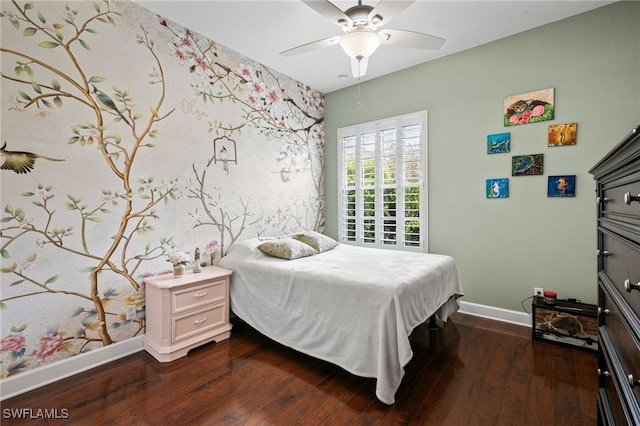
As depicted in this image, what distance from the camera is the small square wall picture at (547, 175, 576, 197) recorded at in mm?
2678

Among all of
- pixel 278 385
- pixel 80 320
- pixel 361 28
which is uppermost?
pixel 361 28

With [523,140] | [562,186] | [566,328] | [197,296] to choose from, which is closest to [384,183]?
[523,140]

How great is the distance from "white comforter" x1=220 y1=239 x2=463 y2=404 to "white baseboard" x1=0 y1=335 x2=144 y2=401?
89 centimetres

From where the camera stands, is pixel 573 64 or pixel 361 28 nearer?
pixel 361 28

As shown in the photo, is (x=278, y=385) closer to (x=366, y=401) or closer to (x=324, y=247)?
(x=366, y=401)

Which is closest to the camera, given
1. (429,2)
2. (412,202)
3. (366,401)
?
(366,401)

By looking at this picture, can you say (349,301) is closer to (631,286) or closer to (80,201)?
(631,286)

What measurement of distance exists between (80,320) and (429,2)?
3.64 meters

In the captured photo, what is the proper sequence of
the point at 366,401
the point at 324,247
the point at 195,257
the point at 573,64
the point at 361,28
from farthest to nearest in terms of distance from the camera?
the point at 324,247, the point at 195,257, the point at 573,64, the point at 361,28, the point at 366,401

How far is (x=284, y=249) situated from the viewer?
9.48 feet

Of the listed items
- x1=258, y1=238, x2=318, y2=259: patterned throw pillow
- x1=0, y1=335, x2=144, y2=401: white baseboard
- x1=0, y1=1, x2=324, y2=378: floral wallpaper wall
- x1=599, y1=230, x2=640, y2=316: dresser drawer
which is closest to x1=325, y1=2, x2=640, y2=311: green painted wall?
x1=258, y1=238, x2=318, y2=259: patterned throw pillow

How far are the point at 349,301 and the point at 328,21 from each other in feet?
7.78

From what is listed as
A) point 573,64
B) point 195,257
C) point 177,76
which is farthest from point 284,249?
point 573,64

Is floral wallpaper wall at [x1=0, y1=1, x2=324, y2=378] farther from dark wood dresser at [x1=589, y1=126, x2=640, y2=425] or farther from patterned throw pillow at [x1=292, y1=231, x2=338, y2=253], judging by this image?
dark wood dresser at [x1=589, y1=126, x2=640, y2=425]
